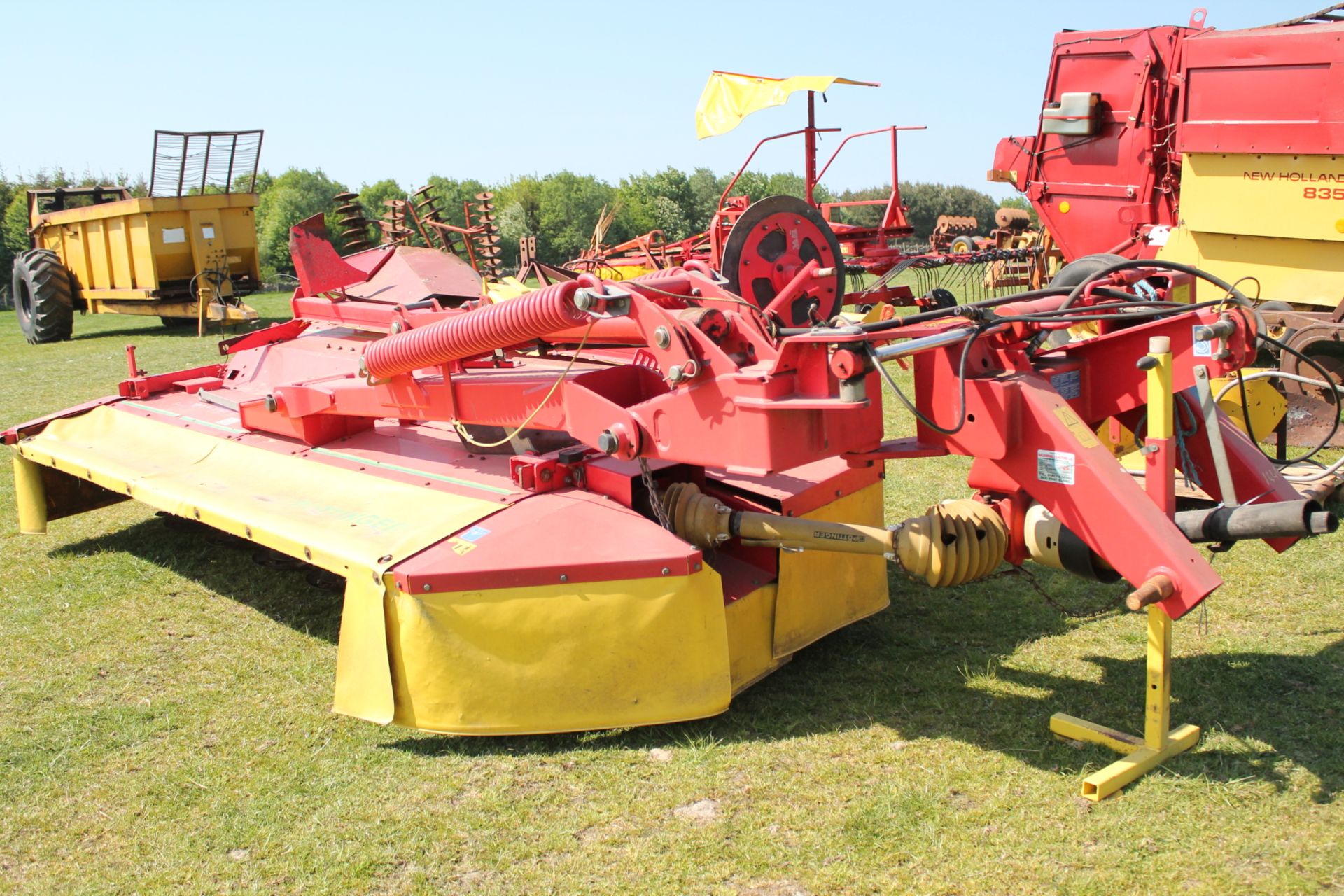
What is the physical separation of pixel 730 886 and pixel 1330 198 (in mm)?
6585

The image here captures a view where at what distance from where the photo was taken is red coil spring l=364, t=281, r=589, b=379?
425 cm

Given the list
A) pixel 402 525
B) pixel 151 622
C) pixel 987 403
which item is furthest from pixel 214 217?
pixel 987 403

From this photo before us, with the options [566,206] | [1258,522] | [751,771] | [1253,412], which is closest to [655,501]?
[751,771]

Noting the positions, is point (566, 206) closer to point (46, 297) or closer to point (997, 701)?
point (46, 297)

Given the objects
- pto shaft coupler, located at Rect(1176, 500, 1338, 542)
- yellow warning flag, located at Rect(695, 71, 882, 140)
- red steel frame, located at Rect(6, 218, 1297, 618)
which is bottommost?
pto shaft coupler, located at Rect(1176, 500, 1338, 542)

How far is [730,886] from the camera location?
3275mm

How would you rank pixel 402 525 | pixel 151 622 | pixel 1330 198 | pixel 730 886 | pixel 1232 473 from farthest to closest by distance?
pixel 1330 198
pixel 151 622
pixel 402 525
pixel 1232 473
pixel 730 886

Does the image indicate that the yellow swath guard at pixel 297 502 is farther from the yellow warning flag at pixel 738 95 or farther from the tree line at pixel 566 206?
the tree line at pixel 566 206

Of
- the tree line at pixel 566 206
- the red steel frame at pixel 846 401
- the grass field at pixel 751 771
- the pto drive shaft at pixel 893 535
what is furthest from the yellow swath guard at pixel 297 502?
the tree line at pixel 566 206

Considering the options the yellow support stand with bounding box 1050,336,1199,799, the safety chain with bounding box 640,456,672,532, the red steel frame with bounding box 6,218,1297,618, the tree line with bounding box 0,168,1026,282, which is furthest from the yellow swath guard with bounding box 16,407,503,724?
the tree line with bounding box 0,168,1026,282

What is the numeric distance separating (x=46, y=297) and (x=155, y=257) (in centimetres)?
251

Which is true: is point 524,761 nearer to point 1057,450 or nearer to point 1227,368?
point 1057,450

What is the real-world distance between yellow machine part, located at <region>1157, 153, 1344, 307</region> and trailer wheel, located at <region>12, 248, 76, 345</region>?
16.8 meters

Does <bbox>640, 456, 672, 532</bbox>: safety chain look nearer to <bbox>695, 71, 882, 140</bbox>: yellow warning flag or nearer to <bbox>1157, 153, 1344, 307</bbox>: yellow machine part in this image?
<bbox>1157, 153, 1344, 307</bbox>: yellow machine part
